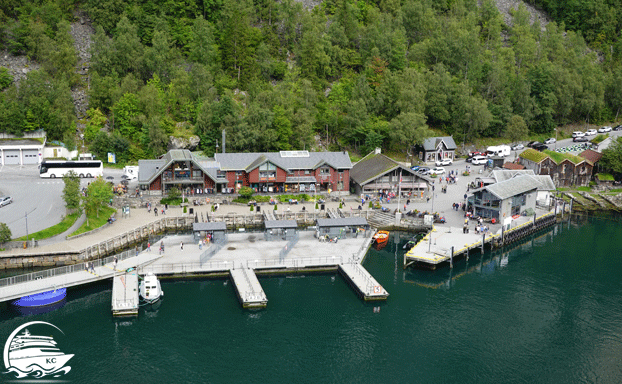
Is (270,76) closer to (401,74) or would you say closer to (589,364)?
(401,74)

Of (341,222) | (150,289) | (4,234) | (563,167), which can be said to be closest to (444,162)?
(563,167)

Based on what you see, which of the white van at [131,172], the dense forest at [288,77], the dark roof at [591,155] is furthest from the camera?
the dense forest at [288,77]

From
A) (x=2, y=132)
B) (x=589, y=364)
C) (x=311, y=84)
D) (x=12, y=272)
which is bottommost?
(x=589, y=364)

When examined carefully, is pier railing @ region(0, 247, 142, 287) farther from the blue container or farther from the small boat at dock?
the small boat at dock

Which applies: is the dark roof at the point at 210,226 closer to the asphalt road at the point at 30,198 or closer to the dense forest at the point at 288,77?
the asphalt road at the point at 30,198

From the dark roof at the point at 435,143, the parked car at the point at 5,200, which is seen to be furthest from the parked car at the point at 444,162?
the parked car at the point at 5,200

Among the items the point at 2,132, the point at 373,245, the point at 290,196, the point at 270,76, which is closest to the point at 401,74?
the point at 270,76
